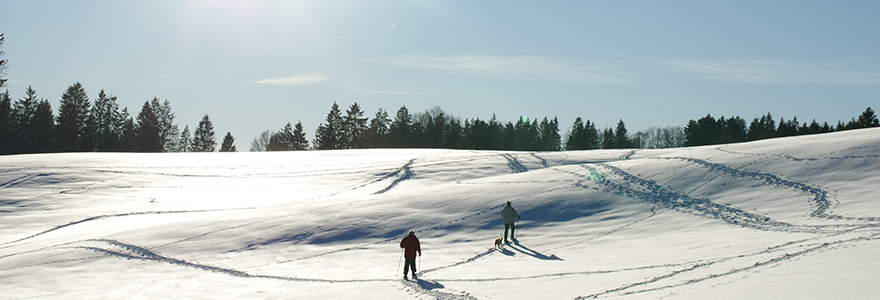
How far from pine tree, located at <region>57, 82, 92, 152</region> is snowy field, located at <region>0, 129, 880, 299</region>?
5696 centimetres

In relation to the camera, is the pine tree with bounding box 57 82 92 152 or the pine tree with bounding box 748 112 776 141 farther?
the pine tree with bounding box 748 112 776 141

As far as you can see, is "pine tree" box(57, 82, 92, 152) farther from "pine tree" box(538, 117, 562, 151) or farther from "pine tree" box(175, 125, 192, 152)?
"pine tree" box(538, 117, 562, 151)

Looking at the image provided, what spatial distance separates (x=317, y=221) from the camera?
19000mm

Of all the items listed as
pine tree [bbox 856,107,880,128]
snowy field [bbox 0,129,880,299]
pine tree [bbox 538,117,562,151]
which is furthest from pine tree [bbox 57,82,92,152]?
pine tree [bbox 856,107,880,128]

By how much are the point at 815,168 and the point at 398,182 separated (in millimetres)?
17301

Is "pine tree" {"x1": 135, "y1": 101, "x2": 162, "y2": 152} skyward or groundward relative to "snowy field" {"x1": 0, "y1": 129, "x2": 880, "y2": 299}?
skyward

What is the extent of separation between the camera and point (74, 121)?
7981 cm

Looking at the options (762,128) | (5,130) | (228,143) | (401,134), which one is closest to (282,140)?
(228,143)

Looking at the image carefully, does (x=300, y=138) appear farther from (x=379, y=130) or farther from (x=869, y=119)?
(x=869, y=119)

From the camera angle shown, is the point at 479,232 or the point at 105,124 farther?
the point at 105,124

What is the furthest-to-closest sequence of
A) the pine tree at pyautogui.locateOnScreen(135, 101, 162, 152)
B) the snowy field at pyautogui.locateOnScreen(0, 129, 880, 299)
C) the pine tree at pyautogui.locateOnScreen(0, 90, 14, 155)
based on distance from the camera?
the pine tree at pyautogui.locateOnScreen(135, 101, 162, 152), the pine tree at pyautogui.locateOnScreen(0, 90, 14, 155), the snowy field at pyautogui.locateOnScreen(0, 129, 880, 299)

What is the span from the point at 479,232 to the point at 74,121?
269 ft

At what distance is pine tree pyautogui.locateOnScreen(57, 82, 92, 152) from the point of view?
78.6m

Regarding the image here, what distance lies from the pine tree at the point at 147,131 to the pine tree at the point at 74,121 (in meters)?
8.29
